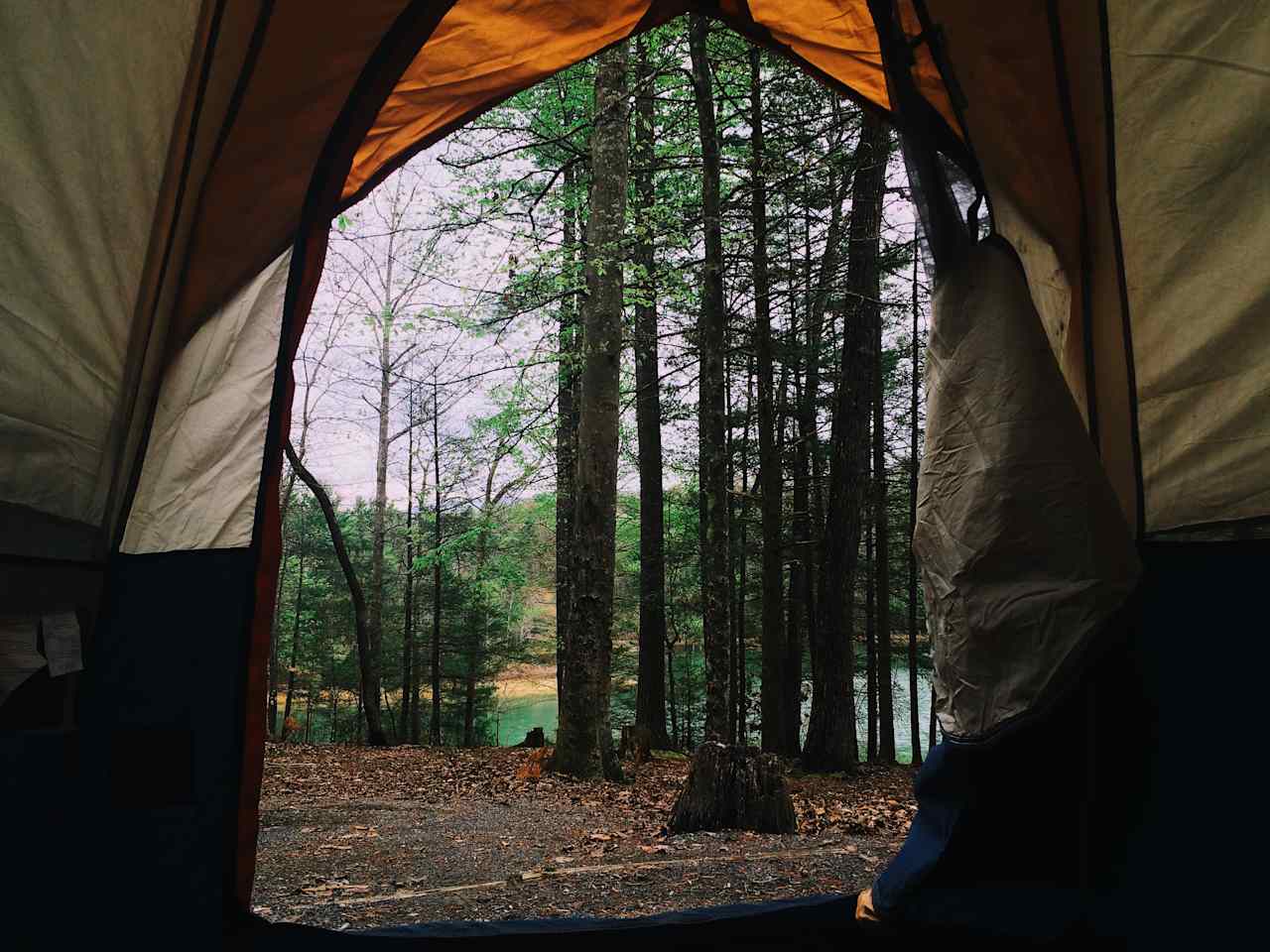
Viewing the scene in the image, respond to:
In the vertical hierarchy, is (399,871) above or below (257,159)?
below

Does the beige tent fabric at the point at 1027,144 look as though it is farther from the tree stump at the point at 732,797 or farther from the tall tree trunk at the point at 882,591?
the tall tree trunk at the point at 882,591

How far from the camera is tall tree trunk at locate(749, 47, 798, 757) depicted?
8156 mm

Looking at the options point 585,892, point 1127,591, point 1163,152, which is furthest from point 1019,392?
point 585,892

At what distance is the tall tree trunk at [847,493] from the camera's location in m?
8.48

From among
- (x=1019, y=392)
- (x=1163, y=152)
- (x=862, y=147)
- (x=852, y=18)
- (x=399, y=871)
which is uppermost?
(x=862, y=147)

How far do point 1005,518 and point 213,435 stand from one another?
7.19 feet

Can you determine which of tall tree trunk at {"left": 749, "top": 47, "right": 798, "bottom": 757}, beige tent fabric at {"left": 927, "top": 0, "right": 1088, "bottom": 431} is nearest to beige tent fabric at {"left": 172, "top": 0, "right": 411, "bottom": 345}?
beige tent fabric at {"left": 927, "top": 0, "right": 1088, "bottom": 431}

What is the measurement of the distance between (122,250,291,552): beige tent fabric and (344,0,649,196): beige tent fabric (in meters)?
0.78

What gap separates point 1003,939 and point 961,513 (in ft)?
3.53

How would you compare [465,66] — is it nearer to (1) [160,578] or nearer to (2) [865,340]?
(1) [160,578]

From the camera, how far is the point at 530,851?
171 inches

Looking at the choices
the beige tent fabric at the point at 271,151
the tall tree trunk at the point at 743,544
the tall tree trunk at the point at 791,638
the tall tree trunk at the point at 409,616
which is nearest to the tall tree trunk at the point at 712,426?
the tall tree trunk at the point at 791,638

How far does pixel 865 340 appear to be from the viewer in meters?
8.48

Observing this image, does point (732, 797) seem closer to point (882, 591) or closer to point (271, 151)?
point (271, 151)
